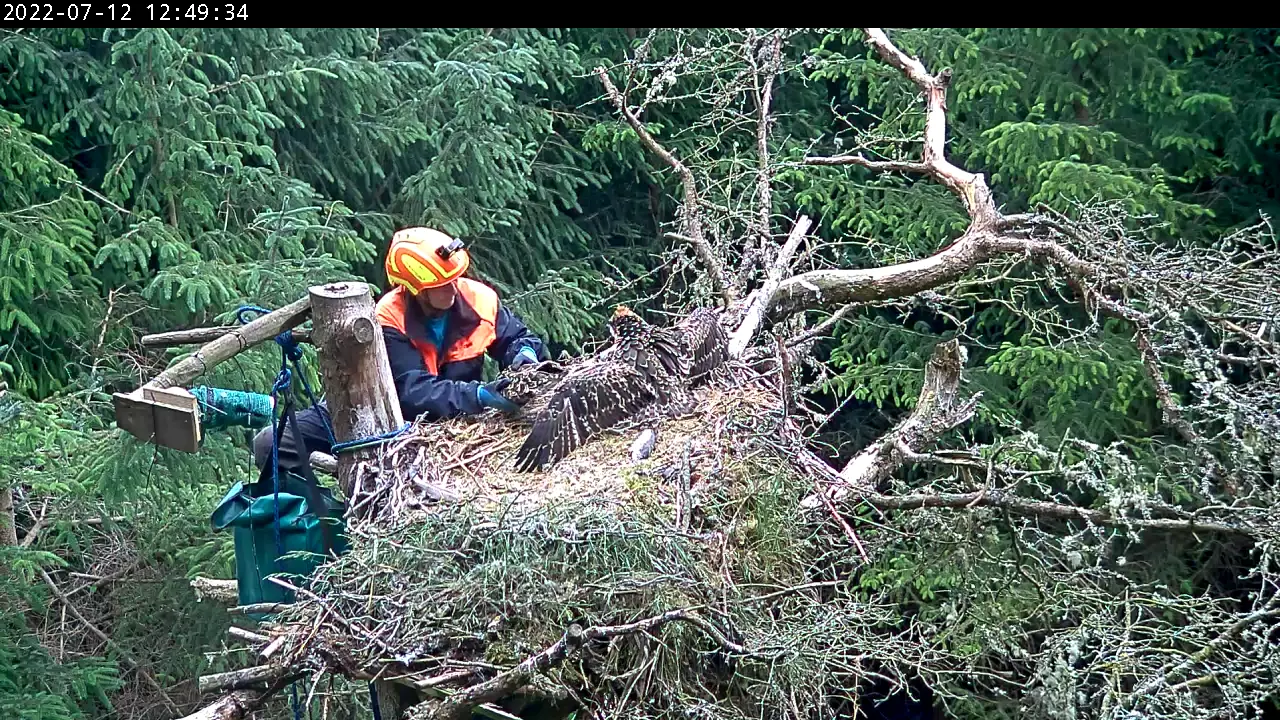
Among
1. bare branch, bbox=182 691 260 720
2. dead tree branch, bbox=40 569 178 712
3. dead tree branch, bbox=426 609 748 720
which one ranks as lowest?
dead tree branch, bbox=40 569 178 712

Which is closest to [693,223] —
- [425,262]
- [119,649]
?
[425,262]

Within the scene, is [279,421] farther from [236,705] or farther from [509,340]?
[509,340]

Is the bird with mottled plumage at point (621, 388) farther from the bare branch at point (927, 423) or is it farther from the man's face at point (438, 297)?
the bare branch at point (927, 423)

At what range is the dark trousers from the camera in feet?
13.9

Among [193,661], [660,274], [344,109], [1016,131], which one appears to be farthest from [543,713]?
[660,274]

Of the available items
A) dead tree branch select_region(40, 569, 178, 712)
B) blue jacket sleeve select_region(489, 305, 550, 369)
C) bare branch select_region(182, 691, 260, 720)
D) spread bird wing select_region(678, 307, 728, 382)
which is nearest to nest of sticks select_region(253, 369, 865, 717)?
bare branch select_region(182, 691, 260, 720)

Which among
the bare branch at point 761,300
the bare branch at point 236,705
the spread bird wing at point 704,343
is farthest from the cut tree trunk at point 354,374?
the bare branch at point 761,300

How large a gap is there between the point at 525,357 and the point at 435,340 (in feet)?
1.13

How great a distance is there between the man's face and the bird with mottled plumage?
0.56 meters

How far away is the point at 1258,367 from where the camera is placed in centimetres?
522

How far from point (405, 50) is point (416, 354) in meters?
5.71

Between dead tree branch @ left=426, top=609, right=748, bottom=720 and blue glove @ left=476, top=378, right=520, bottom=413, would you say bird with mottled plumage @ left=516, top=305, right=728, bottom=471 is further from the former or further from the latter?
dead tree branch @ left=426, top=609, right=748, bottom=720

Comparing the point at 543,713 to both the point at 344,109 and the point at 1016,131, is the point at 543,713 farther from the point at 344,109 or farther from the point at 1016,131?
the point at 344,109

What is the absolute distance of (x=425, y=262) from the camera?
4473 mm
